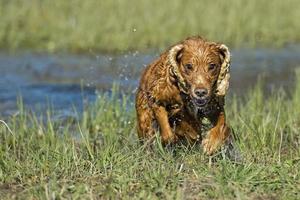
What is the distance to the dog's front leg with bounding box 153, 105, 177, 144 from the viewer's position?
6.12m

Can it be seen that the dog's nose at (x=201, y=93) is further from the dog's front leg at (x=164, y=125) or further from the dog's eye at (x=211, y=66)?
the dog's front leg at (x=164, y=125)

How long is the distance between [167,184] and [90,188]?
1.64ft

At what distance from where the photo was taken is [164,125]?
611cm

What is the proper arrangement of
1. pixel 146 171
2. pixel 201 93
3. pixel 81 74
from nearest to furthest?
1. pixel 146 171
2. pixel 201 93
3. pixel 81 74

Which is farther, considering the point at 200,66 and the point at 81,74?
the point at 81,74

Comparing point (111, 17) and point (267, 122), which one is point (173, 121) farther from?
point (111, 17)

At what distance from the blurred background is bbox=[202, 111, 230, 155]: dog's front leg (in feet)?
17.0

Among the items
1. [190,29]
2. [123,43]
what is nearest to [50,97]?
[123,43]

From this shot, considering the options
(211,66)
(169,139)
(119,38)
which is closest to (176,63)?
(211,66)

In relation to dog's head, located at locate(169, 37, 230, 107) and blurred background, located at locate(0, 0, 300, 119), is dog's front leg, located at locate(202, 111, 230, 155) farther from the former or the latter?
blurred background, located at locate(0, 0, 300, 119)

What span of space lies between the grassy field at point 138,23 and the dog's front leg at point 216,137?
840cm

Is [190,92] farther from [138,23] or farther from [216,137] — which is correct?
[138,23]

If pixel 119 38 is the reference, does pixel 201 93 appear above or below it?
→ above

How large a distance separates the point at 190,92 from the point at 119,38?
9194 mm
